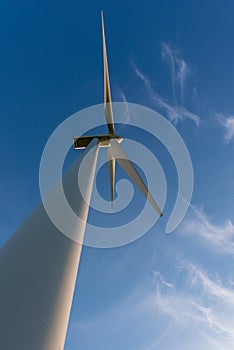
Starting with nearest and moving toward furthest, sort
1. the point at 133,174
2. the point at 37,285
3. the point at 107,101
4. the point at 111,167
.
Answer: the point at 37,285 < the point at 133,174 < the point at 107,101 < the point at 111,167

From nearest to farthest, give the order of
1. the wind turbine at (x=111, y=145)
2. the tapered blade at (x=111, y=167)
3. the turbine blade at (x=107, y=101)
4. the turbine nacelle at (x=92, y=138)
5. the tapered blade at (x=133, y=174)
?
the tapered blade at (x=133, y=174)
the wind turbine at (x=111, y=145)
the turbine blade at (x=107, y=101)
the turbine nacelle at (x=92, y=138)
the tapered blade at (x=111, y=167)

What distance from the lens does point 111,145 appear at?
2002 cm

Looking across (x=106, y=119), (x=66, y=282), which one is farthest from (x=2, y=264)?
(x=106, y=119)

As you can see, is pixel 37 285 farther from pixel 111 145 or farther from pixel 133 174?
pixel 111 145

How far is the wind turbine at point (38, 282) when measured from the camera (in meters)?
4.65

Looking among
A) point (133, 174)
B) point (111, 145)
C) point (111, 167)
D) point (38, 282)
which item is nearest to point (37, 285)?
point (38, 282)

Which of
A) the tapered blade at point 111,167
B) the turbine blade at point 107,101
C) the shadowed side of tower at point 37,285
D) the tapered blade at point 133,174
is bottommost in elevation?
the shadowed side of tower at point 37,285

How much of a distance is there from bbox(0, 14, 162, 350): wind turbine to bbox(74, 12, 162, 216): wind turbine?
10034 mm

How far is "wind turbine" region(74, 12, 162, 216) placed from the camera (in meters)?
18.3

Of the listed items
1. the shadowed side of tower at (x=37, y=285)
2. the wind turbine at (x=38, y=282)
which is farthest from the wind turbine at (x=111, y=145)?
the shadowed side of tower at (x=37, y=285)

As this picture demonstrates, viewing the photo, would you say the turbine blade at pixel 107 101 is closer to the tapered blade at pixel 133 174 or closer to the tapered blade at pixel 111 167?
the tapered blade at pixel 111 167

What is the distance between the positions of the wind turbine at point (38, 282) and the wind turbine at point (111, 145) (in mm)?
10034

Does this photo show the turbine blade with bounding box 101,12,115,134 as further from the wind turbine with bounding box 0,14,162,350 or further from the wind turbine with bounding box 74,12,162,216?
the wind turbine with bounding box 0,14,162,350

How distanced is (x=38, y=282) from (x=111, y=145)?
1506 centimetres
